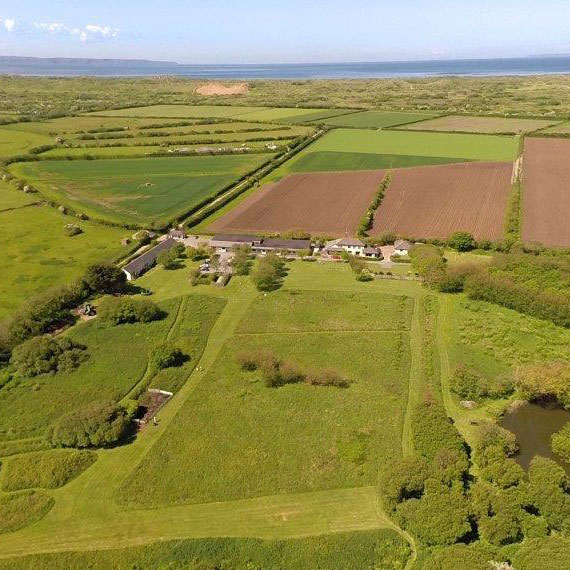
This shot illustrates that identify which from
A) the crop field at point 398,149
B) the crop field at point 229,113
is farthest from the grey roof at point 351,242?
the crop field at point 229,113

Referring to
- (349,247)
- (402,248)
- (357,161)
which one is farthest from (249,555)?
(357,161)

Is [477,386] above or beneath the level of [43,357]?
beneath

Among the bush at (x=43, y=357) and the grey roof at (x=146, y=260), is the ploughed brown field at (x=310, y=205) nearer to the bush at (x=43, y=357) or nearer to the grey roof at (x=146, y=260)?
the grey roof at (x=146, y=260)

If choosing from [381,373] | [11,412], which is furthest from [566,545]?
[11,412]

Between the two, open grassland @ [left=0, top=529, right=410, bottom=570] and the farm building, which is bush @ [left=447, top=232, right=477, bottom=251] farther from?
open grassland @ [left=0, top=529, right=410, bottom=570]

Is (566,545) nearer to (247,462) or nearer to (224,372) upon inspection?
(247,462)

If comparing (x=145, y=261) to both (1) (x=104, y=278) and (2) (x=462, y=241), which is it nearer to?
(1) (x=104, y=278)

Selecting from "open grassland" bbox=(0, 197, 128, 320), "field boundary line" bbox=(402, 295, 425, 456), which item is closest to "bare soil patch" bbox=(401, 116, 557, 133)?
"open grassland" bbox=(0, 197, 128, 320)
